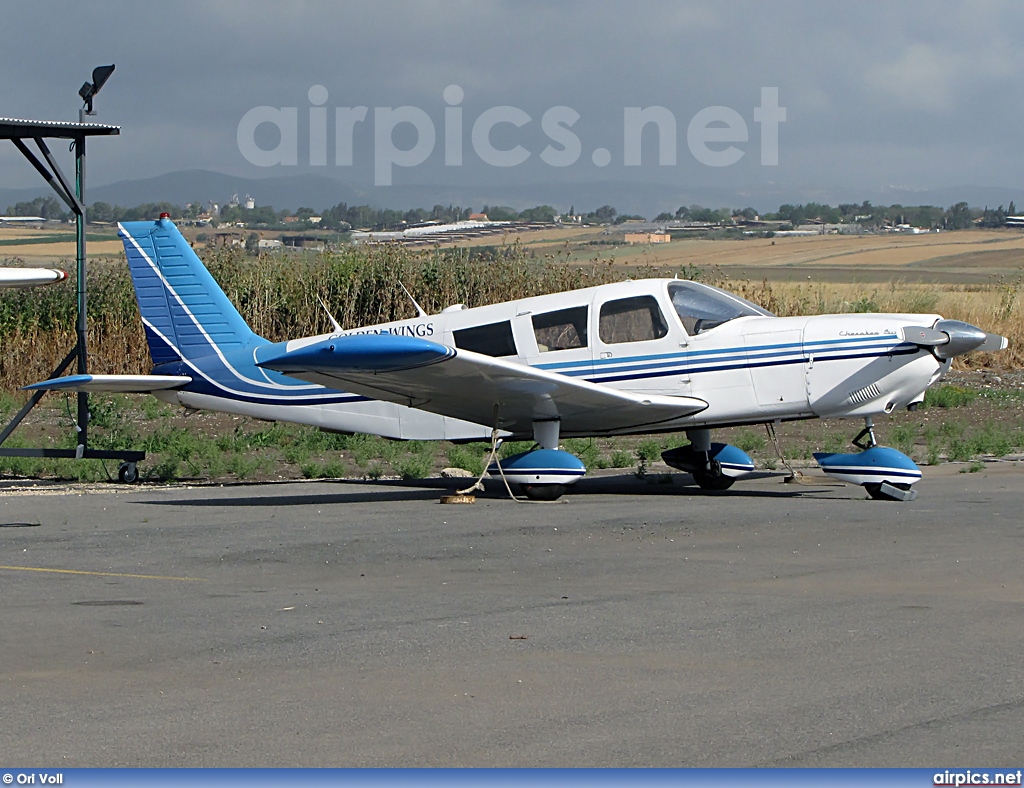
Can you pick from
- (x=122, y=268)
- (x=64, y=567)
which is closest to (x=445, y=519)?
(x=64, y=567)

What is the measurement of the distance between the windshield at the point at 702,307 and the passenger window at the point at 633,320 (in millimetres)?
207

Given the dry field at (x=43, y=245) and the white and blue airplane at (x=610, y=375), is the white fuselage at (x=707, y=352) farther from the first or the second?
the dry field at (x=43, y=245)

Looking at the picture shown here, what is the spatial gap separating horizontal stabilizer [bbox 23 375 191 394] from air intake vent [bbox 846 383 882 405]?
6.96 meters

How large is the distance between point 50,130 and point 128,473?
150 inches

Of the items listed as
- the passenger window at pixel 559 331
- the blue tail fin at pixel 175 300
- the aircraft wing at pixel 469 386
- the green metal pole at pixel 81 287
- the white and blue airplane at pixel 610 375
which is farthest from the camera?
the green metal pole at pixel 81 287

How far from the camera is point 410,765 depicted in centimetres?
428

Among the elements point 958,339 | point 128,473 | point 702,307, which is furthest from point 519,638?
point 128,473

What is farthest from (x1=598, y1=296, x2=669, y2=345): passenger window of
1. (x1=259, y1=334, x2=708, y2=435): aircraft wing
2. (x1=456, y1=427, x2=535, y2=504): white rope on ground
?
(x1=456, y1=427, x2=535, y2=504): white rope on ground

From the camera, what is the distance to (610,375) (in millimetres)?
12570

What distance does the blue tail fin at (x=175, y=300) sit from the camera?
14.2 metres

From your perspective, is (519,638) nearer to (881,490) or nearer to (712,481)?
(881,490)

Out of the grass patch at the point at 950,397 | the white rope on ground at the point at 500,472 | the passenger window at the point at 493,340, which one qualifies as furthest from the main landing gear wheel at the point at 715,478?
the grass patch at the point at 950,397

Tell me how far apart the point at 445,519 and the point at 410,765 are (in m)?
6.72

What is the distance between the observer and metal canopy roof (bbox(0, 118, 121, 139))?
13727 mm
